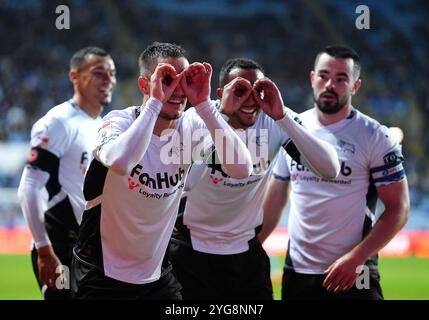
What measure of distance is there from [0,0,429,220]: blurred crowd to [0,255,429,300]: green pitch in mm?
5871

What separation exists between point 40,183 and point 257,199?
1.70 metres

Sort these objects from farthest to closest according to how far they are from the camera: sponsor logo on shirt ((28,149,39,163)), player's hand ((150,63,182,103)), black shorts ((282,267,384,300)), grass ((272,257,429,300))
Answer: grass ((272,257,429,300)) → sponsor logo on shirt ((28,149,39,163)) → black shorts ((282,267,384,300)) → player's hand ((150,63,182,103))

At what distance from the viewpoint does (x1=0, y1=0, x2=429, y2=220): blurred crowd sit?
1966 centimetres

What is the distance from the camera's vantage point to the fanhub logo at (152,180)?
390 centimetres

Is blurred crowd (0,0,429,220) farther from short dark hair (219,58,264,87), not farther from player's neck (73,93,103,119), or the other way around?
short dark hair (219,58,264,87)

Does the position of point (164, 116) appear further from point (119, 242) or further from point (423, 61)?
point (423, 61)

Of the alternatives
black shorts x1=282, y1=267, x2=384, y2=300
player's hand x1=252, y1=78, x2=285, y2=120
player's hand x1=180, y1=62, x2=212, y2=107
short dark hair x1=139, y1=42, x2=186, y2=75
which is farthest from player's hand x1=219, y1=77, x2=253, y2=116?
black shorts x1=282, y1=267, x2=384, y2=300

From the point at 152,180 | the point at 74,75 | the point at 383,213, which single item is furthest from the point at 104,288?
the point at 74,75

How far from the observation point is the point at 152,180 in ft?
12.9

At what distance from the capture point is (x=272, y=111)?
4098mm

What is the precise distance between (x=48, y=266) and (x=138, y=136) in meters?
2.26

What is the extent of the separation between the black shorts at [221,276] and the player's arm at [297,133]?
3.17 feet

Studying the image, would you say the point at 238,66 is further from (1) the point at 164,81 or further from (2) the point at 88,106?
(2) the point at 88,106

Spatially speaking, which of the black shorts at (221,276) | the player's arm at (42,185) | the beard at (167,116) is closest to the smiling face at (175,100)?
the beard at (167,116)
